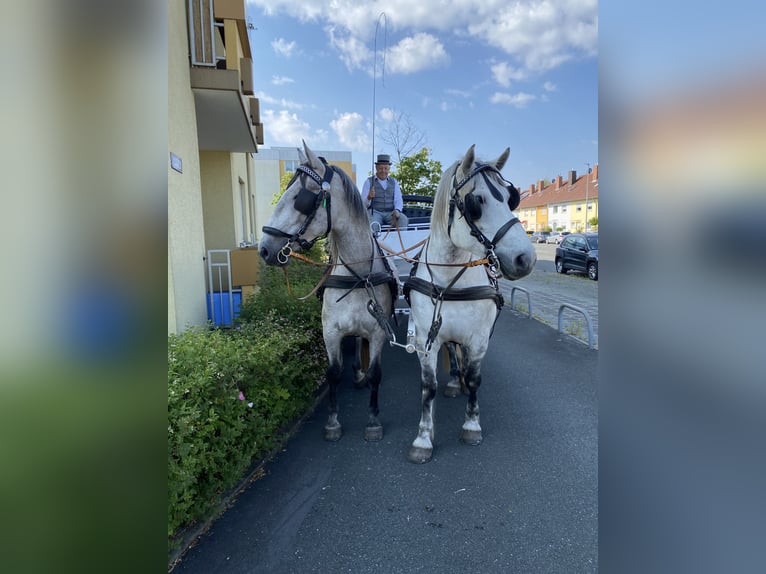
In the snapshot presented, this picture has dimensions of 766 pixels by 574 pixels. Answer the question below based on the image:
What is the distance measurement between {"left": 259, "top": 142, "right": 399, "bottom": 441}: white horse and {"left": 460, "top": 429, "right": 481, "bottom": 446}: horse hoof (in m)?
0.74

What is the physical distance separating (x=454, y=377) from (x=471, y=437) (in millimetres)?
1397

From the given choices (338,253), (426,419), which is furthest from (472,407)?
(338,253)

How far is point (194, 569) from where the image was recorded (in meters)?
2.24

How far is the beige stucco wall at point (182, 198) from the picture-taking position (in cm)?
415

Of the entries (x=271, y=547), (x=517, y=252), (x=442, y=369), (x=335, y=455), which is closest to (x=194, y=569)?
(x=271, y=547)

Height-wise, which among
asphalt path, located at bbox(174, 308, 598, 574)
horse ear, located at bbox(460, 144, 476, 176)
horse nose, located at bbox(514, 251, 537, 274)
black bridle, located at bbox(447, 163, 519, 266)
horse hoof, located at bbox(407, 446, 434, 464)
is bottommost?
asphalt path, located at bbox(174, 308, 598, 574)

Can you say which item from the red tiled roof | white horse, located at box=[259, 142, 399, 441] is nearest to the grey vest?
white horse, located at box=[259, 142, 399, 441]

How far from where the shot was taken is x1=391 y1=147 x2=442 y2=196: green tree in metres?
16.8

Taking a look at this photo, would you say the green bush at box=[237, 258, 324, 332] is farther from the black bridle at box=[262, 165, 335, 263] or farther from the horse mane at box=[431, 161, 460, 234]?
the horse mane at box=[431, 161, 460, 234]

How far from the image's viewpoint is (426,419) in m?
3.37

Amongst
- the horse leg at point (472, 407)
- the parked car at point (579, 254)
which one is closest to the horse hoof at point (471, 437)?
the horse leg at point (472, 407)

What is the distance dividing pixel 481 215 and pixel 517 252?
0.35 meters
